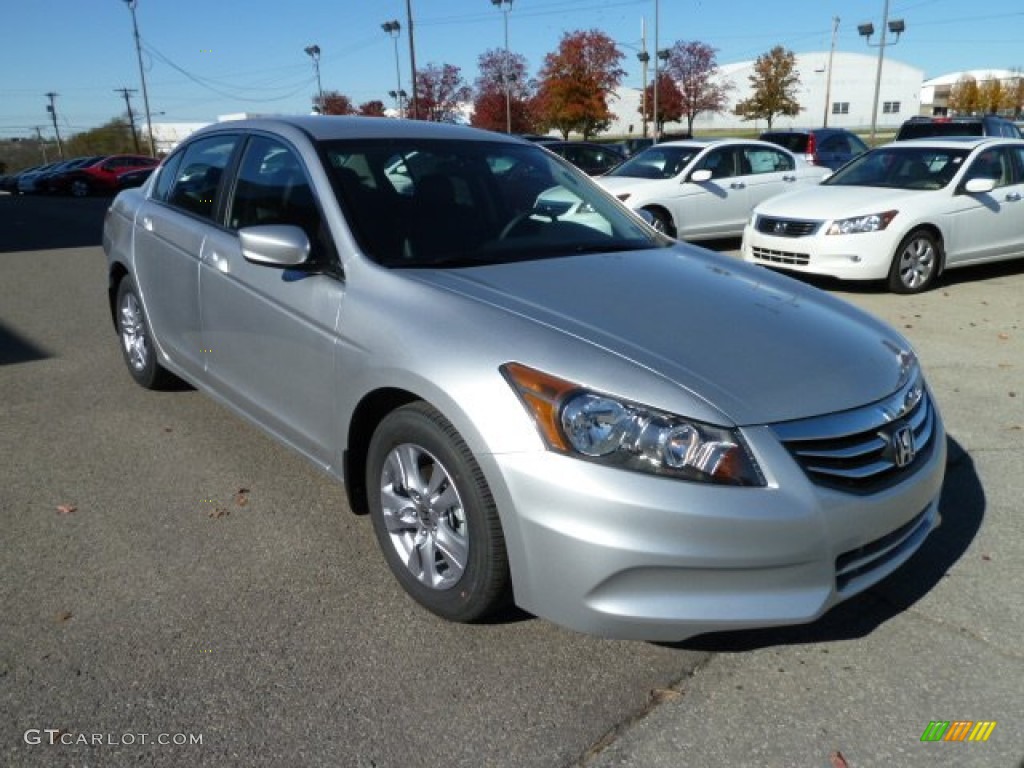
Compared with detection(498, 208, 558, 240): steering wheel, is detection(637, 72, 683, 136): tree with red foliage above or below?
above

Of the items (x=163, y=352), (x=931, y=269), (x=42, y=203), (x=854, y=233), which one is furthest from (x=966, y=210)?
(x=42, y=203)

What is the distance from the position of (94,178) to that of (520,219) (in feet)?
108

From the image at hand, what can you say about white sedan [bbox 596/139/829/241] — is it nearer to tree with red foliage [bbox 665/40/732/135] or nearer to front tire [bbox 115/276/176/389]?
front tire [bbox 115/276/176/389]

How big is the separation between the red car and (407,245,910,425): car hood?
107 ft

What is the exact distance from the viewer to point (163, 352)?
477 cm

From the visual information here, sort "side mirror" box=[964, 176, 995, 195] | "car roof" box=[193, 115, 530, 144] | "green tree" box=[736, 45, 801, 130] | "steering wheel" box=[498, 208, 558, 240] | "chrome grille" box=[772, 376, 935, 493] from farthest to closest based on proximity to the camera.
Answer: "green tree" box=[736, 45, 801, 130] → "side mirror" box=[964, 176, 995, 195] → "car roof" box=[193, 115, 530, 144] → "steering wheel" box=[498, 208, 558, 240] → "chrome grille" box=[772, 376, 935, 493]

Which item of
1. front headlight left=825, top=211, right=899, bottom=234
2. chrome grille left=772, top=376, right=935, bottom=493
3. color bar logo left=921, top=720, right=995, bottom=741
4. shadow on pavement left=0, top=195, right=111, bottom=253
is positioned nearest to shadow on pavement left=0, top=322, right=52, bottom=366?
shadow on pavement left=0, top=195, right=111, bottom=253

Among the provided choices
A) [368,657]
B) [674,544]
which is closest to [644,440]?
[674,544]

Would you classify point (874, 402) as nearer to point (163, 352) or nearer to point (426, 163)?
point (426, 163)

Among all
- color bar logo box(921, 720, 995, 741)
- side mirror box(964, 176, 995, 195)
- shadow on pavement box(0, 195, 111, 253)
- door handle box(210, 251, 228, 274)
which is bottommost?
shadow on pavement box(0, 195, 111, 253)

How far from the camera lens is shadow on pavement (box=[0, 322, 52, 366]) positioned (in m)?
6.39

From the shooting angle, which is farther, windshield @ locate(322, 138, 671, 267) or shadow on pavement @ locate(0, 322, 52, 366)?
shadow on pavement @ locate(0, 322, 52, 366)

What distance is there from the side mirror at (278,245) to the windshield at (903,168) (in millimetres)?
7900

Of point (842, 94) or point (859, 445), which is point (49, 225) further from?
point (842, 94)
